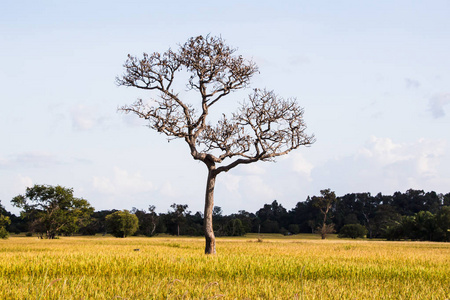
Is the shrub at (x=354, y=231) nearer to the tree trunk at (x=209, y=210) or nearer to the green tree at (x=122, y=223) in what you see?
the green tree at (x=122, y=223)

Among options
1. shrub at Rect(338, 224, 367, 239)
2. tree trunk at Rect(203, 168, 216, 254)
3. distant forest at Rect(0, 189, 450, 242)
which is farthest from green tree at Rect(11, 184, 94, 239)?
shrub at Rect(338, 224, 367, 239)

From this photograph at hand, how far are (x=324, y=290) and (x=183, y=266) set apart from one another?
4984mm

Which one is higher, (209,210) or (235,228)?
(209,210)

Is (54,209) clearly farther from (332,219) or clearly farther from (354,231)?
(332,219)

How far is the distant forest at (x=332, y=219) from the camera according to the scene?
7981 centimetres

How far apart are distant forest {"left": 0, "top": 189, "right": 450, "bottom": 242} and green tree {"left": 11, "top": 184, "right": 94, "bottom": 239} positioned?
19.6 m

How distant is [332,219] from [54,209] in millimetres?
93566

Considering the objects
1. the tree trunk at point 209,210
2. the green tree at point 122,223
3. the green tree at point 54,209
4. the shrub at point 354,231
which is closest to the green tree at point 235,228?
the shrub at point 354,231

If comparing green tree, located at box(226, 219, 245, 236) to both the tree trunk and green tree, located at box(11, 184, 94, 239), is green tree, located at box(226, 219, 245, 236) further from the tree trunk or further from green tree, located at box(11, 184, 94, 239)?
the tree trunk

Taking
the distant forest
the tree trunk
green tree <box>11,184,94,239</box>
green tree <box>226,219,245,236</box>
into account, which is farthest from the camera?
green tree <box>226,219,245,236</box>

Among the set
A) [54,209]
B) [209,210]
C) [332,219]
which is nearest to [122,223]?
[54,209]

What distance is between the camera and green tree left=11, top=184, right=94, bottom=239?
60.0 metres

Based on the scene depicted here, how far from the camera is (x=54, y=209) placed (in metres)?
60.4

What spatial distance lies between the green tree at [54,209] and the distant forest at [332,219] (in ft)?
64.3
